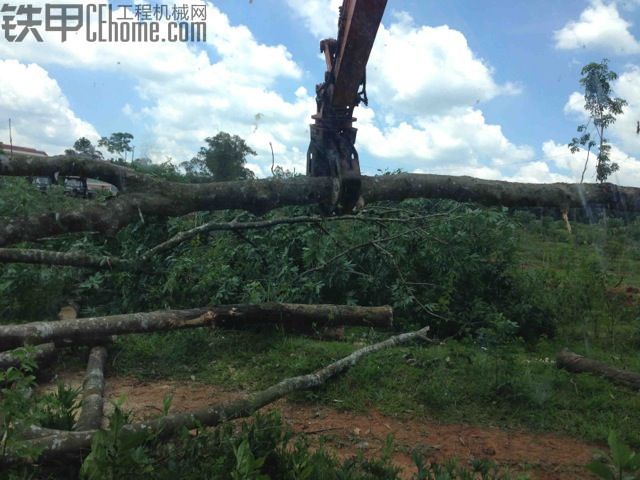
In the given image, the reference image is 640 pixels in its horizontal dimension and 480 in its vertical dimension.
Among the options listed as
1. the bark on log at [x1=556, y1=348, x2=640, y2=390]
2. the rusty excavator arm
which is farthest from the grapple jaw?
the bark on log at [x1=556, y1=348, x2=640, y2=390]

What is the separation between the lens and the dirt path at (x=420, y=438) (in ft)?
12.9

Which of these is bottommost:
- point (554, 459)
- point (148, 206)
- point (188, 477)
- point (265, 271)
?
point (554, 459)

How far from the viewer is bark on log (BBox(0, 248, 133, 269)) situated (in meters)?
5.33

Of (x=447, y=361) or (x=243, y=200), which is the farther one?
(x=447, y=361)

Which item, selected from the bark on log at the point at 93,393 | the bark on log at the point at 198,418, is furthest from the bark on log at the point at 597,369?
the bark on log at the point at 93,393

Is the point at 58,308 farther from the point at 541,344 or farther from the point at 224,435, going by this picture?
the point at 541,344

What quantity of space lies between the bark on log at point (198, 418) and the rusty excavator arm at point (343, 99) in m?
1.57

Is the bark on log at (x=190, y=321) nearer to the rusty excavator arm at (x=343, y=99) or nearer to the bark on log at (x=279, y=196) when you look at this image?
the bark on log at (x=279, y=196)

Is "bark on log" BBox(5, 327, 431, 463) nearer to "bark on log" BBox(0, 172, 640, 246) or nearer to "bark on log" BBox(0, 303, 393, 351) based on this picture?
"bark on log" BBox(0, 303, 393, 351)

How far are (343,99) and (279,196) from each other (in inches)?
37.2

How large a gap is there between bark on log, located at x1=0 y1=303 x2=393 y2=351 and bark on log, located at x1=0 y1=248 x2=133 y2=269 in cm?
69

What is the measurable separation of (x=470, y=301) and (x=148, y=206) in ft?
17.3

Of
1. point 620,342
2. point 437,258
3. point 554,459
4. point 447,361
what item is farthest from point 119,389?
point 620,342

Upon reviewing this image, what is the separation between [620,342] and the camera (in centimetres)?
765
